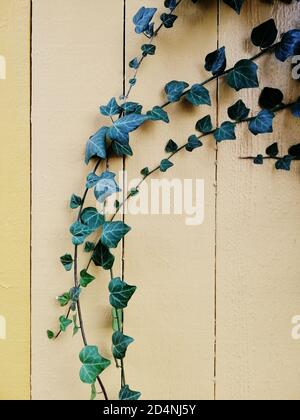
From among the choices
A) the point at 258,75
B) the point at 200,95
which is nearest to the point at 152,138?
the point at 200,95

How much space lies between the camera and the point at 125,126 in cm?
67

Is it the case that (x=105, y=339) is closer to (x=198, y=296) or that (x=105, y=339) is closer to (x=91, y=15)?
(x=198, y=296)

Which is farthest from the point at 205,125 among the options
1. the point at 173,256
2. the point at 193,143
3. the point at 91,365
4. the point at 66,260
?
the point at 91,365

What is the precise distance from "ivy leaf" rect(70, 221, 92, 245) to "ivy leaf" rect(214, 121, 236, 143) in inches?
11.1

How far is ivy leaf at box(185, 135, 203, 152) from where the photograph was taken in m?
0.72

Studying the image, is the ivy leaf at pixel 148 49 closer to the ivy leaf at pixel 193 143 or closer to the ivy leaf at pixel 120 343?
the ivy leaf at pixel 193 143

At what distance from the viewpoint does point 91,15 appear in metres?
0.73

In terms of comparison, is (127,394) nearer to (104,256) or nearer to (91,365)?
(91,365)

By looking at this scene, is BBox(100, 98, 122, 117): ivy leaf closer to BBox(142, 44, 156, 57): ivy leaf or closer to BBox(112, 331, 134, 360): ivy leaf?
BBox(142, 44, 156, 57): ivy leaf

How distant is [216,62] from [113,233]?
0.35 m

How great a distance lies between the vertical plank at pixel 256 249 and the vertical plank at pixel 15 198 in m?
0.36

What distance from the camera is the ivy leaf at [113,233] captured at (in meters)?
0.67

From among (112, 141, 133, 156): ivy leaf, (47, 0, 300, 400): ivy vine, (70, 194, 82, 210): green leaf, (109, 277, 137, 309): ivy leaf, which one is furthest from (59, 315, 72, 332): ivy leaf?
(112, 141, 133, 156): ivy leaf

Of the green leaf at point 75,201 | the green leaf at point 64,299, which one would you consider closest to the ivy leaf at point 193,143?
the green leaf at point 75,201
